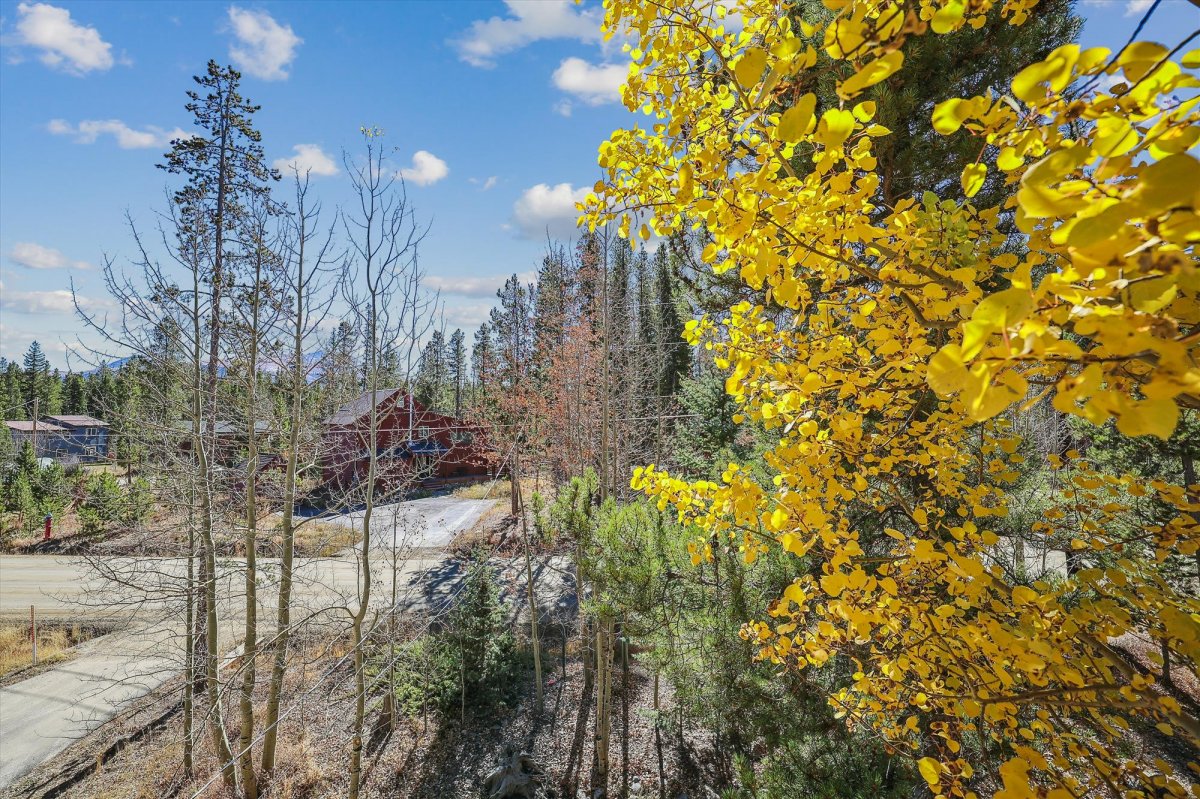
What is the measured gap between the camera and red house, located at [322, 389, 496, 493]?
552 cm

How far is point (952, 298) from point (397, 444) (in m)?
5.16

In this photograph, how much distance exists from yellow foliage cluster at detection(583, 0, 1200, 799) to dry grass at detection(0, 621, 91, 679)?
13117 mm

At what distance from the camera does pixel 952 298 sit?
128cm

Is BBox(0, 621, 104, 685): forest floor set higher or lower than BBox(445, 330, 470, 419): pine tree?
lower

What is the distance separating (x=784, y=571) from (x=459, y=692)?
6.27m

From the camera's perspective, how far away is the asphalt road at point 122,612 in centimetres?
557

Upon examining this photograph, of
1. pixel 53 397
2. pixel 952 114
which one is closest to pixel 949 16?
pixel 952 114

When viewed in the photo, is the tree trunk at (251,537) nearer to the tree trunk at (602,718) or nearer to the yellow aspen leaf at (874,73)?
the tree trunk at (602,718)

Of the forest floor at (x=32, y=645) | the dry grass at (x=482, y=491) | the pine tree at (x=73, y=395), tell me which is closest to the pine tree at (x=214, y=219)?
the forest floor at (x=32, y=645)

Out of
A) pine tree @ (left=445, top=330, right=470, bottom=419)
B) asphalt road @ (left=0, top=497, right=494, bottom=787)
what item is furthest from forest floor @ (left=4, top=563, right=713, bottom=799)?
pine tree @ (left=445, top=330, right=470, bottom=419)

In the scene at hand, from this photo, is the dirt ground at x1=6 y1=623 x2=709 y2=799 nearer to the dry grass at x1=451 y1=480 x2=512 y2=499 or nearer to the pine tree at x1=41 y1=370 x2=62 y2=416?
the dry grass at x1=451 y1=480 x2=512 y2=499

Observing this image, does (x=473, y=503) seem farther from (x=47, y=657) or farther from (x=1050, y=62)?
(x=1050, y=62)

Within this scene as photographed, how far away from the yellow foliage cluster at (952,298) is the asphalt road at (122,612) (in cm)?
403

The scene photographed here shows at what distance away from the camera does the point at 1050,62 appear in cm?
63
